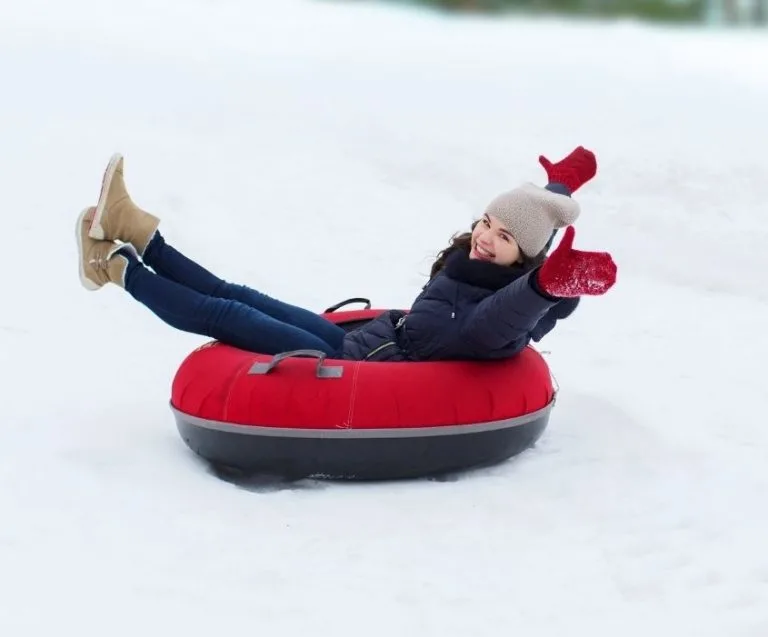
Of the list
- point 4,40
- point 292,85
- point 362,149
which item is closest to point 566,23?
point 292,85

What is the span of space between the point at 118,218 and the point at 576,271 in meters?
1.60

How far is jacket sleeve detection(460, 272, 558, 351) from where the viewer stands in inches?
120

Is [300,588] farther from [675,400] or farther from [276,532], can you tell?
[675,400]

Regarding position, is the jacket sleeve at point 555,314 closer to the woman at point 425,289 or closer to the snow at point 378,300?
the woman at point 425,289

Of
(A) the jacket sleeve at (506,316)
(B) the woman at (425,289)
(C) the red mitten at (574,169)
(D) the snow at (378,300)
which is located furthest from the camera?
(C) the red mitten at (574,169)

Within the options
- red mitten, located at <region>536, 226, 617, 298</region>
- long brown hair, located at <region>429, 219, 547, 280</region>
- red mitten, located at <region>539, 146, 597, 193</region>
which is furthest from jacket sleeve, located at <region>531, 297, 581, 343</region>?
red mitten, located at <region>536, 226, 617, 298</region>

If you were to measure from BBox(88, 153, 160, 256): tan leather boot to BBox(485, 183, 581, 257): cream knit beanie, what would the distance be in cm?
120

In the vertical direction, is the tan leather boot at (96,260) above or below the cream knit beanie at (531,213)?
below

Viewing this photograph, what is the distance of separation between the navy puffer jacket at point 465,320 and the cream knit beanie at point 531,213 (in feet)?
0.37

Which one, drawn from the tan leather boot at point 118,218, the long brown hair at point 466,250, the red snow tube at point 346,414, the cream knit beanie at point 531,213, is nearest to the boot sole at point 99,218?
the tan leather boot at point 118,218

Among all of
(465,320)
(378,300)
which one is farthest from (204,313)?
(378,300)

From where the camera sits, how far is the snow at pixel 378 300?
2.54 metres

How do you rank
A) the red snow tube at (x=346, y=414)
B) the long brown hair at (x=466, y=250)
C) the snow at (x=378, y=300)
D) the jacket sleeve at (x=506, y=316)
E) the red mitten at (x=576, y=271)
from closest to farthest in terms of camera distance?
the snow at (x=378, y=300)
the red mitten at (x=576, y=271)
the jacket sleeve at (x=506, y=316)
the red snow tube at (x=346, y=414)
the long brown hair at (x=466, y=250)

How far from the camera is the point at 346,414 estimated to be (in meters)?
3.15
